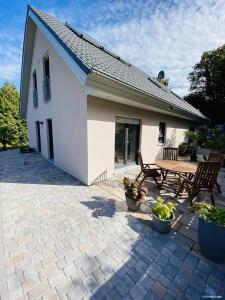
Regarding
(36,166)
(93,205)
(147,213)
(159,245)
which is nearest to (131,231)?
(159,245)

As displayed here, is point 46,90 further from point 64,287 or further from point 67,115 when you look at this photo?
point 64,287

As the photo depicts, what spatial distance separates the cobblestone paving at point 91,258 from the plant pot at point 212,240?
0.66ft

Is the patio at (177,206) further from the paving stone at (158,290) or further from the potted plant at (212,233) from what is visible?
the paving stone at (158,290)

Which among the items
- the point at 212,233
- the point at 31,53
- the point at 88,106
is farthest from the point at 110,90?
the point at 31,53

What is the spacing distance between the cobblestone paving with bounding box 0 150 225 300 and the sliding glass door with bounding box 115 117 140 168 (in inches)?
120

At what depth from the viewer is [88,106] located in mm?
4617

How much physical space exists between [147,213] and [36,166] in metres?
5.90

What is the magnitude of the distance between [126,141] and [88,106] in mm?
2572

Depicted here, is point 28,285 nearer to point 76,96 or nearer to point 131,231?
point 131,231

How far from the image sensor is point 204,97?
19312 mm

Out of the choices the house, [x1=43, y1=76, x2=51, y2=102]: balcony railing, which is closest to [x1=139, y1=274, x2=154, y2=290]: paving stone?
the house

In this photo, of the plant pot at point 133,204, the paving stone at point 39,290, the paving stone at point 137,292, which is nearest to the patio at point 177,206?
the plant pot at point 133,204

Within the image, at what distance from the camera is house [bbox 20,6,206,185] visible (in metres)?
4.35

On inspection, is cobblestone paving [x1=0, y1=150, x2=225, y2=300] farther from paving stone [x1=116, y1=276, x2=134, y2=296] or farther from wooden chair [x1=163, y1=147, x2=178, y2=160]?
wooden chair [x1=163, y1=147, x2=178, y2=160]
